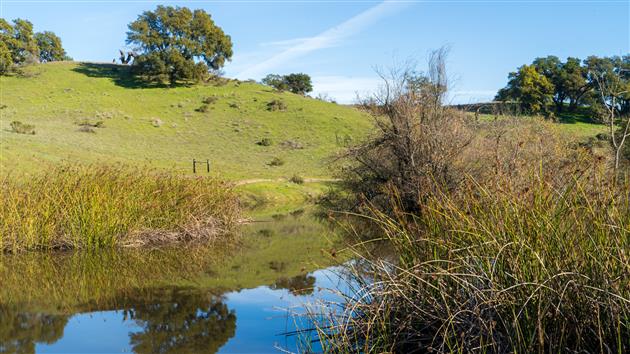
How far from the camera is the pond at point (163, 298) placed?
27.7 feet

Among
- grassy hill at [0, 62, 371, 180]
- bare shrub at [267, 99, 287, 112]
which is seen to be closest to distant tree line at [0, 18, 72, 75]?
grassy hill at [0, 62, 371, 180]

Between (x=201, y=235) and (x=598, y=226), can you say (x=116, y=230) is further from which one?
(x=598, y=226)

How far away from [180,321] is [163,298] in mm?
1690

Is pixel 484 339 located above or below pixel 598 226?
below

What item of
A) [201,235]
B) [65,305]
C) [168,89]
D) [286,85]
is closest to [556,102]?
[286,85]

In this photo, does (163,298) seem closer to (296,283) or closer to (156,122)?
(296,283)

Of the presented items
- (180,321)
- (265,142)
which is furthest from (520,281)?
(265,142)

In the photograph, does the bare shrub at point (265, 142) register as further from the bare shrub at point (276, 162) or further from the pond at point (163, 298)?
the pond at point (163, 298)

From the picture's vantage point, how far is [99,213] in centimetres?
1547

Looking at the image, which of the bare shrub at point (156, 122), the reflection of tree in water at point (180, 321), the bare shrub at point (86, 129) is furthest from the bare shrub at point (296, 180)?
the reflection of tree in water at point (180, 321)

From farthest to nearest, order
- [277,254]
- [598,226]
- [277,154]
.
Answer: [277,154], [277,254], [598,226]

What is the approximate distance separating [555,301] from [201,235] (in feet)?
49.3

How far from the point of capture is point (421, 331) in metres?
6.10

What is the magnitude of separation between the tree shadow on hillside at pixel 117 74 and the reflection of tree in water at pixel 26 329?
6464 centimetres
